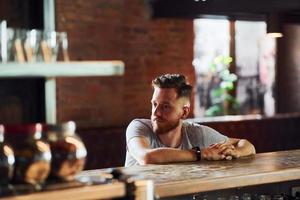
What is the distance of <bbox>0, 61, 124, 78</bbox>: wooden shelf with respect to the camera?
1.40 meters

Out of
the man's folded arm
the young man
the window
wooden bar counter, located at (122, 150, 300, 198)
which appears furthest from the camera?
the window

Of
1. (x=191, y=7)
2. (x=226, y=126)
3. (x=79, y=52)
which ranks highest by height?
(x=191, y=7)

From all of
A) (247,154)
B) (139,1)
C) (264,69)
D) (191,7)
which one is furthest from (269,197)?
(264,69)

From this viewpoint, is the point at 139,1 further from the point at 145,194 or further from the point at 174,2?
the point at 145,194

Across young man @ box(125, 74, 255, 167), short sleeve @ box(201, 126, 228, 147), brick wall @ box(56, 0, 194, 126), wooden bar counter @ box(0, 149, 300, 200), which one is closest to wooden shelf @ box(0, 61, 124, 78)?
wooden bar counter @ box(0, 149, 300, 200)

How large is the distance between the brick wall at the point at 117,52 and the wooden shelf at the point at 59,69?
3.85 metres

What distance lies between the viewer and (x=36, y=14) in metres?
1.67

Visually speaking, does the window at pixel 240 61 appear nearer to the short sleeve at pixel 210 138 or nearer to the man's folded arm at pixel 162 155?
the short sleeve at pixel 210 138

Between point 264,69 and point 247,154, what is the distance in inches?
192

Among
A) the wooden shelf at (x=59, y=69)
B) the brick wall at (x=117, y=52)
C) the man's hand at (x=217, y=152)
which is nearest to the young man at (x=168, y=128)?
the man's hand at (x=217, y=152)

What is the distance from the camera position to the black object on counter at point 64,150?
4.91 feet

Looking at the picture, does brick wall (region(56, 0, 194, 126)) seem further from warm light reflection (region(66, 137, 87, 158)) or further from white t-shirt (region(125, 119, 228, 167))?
warm light reflection (region(66, 137, 87, 158))

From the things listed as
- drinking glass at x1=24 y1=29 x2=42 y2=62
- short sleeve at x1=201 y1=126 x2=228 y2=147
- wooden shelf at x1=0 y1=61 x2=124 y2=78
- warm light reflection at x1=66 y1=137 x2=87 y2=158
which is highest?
drinking glass at x1=24 y1=29 x2=42 y2=62

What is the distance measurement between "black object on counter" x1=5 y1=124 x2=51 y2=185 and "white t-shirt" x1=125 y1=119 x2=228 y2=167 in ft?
5.07
